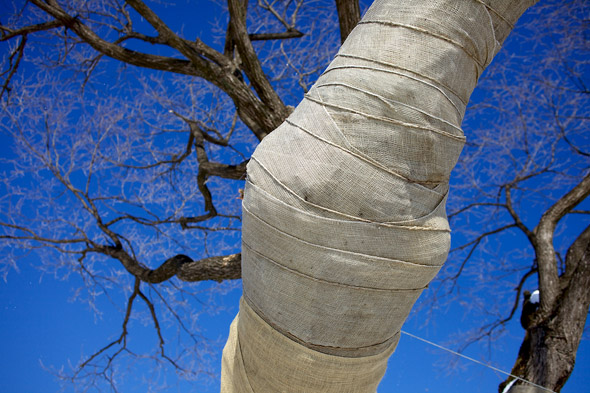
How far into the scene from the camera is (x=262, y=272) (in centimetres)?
110

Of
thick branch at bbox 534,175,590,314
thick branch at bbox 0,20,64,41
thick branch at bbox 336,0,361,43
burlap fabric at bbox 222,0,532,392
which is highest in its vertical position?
thick branch at bbox 0,20,64,41

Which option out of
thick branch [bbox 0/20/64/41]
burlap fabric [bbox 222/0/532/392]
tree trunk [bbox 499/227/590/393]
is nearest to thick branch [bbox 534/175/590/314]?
tree trunk [bbox 499/227/590/393]

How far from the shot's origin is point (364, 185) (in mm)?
991

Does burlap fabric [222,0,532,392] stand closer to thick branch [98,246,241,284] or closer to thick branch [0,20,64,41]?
thick branch [98,246,241,284]

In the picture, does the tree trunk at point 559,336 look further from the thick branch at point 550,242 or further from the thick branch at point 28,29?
the thick branch at point 28,29

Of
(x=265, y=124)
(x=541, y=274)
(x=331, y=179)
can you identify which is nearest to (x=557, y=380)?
(x=541, y=274)

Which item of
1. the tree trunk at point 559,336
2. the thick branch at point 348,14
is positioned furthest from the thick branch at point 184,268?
the tree trunk at point 559,336

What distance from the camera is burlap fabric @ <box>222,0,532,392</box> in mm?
1000

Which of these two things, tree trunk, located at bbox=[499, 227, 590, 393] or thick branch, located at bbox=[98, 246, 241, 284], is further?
thick branch, located at bbox=[98, 246, 241, 284]

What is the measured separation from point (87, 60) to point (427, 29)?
315 cm

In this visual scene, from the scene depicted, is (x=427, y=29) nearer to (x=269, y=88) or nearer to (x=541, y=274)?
(x=269, y=88)

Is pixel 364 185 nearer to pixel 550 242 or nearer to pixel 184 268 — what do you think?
pixel 184 268

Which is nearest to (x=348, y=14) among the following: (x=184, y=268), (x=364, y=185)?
(x=184, y=268)

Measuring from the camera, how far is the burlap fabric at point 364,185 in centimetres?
100
